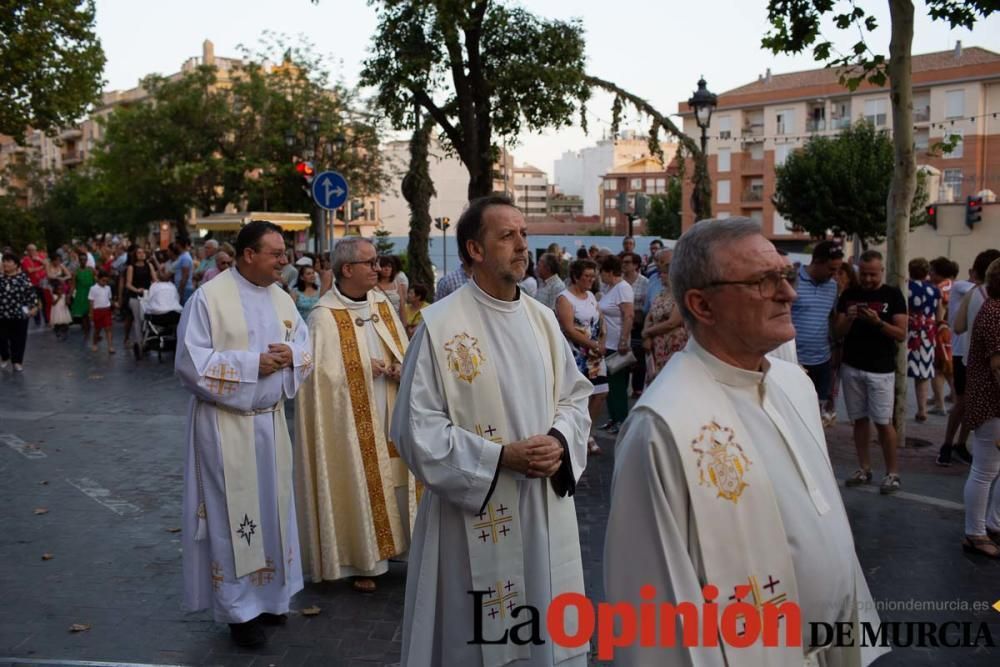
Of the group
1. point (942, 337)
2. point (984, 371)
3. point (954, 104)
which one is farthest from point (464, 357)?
point (954, 104)

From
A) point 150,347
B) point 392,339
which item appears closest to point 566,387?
point 392,339

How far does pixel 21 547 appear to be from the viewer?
21.2 ft

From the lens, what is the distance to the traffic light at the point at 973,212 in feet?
94.6

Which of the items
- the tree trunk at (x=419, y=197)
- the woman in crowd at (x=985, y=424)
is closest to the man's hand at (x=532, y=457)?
the woman in crowd at (x=985, y=424)

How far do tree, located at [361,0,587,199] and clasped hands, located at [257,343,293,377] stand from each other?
28.9 feet

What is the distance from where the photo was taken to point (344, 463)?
5.84 metres

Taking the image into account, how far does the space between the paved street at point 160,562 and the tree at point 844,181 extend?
1534 inches

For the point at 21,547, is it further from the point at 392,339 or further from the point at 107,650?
the point at 392,339

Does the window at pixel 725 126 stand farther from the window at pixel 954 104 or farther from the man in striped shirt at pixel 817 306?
the man in striped shirt at pixel 817 306

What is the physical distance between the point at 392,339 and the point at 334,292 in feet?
1.59

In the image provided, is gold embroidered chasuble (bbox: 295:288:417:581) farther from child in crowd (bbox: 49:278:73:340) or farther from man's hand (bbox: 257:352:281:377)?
child in crowd (bbox: 49:278:73:340)

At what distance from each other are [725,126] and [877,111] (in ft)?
39.5

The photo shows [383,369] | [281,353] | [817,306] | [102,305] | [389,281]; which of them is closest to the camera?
[281,353]

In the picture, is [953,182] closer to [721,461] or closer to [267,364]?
[267,364]
